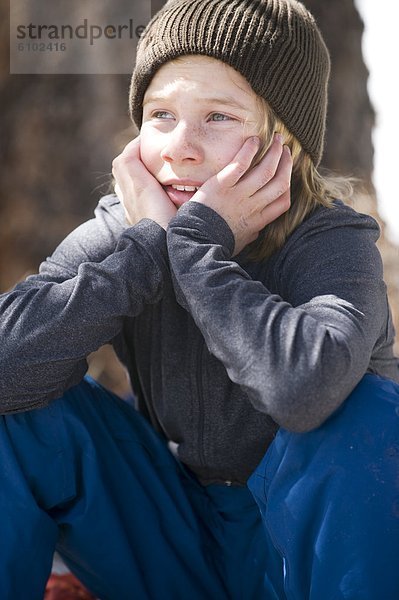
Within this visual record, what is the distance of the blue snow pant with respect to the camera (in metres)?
1.45

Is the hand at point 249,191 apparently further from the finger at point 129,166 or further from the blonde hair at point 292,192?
the finger at point 129,166

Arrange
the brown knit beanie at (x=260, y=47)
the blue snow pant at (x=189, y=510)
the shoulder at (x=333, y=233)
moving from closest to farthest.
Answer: the blue snow pant at (x=189, y=510) < the shoulder at (x=333, y=233) < the brown knit beanie at (x=260, y=47)

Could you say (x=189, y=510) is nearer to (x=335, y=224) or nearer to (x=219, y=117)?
(x=335, y=224)

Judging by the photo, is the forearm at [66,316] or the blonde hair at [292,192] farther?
the blonde hair at [292,192]

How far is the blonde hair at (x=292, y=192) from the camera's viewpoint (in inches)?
76.7

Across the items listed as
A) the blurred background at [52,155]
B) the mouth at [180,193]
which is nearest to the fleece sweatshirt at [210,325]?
the mouth at [180,193]

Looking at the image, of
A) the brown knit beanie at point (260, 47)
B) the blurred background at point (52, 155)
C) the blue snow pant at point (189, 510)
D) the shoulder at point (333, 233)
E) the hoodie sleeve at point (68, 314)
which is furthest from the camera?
the blurred background at point (52, 155)

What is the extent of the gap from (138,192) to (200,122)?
22 cm

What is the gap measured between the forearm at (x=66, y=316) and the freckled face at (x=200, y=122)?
219mm

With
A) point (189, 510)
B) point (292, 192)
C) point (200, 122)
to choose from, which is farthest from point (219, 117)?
point (189, 510)

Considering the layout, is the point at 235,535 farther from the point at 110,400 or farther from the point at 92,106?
the point at 92,106

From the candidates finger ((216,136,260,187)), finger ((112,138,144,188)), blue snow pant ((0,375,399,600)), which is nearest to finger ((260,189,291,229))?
finger ((216,136,260,187))

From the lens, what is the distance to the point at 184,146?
1854mm

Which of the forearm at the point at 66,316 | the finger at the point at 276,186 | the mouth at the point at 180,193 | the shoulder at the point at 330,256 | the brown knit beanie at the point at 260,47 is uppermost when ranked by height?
the brown knit beanie at the point at 260,47
